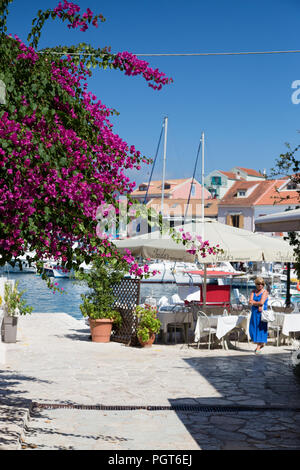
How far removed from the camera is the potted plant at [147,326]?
41.8 feet

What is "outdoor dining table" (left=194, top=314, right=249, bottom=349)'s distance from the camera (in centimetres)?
1241

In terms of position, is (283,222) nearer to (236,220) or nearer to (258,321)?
(258,321)

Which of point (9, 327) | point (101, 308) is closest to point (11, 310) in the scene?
point (9, 327)

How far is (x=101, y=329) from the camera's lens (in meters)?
13.5

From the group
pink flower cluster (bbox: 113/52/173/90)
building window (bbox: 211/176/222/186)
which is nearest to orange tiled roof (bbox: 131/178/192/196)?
building window (bbox: 211/176/222/186)

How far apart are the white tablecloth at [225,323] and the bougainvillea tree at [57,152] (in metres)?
7.86

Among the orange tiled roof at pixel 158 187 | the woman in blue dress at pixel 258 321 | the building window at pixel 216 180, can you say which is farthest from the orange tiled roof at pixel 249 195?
the woman in blue dress at pixel 258 321

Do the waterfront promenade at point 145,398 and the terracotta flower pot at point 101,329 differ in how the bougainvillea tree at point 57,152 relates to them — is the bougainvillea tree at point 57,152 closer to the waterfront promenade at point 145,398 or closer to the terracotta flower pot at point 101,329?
the waterfront promenade at point 145,398

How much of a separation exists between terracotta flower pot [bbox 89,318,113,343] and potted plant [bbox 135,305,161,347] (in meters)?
0.87

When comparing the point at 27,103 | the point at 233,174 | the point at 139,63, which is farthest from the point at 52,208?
the point at 233,174

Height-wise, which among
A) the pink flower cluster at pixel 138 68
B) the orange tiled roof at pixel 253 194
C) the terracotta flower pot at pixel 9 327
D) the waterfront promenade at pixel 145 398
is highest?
the orange tiled roof at pixel 253 194

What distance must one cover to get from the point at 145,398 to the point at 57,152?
4842 mm

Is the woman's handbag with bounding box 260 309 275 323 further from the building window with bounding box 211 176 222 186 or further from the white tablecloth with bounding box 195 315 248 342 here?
the building window with bounding box 211 176 222 186
